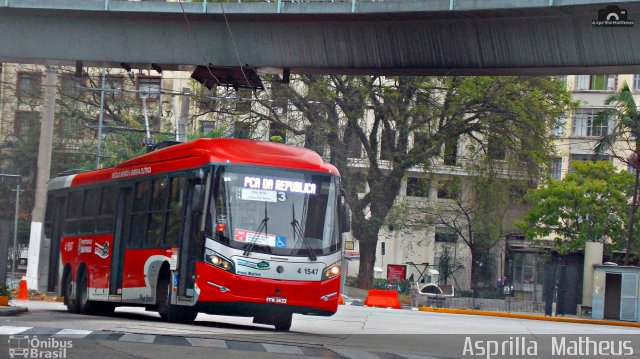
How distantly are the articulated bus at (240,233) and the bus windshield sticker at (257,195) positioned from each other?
2 centimetres

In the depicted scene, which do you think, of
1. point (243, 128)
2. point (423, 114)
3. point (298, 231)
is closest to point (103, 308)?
point (298, 231)

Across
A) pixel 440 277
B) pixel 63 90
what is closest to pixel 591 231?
pixel 440 277

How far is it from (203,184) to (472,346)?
16.5 feet

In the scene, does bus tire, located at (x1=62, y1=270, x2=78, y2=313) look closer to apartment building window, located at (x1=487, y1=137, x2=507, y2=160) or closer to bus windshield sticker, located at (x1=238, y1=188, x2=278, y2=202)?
bus windshield sticker, located at (x1=238, y1=188, x2=278, y2=202)

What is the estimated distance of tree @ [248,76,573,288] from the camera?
45344mm

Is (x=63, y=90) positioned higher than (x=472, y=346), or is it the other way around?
(x=63, y=90)

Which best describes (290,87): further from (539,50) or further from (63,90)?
(539,50)

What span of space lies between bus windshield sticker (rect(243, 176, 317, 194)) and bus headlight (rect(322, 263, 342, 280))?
1.29 meters

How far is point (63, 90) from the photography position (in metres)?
54.4

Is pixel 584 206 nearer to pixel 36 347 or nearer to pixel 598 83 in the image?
pixel 598 83

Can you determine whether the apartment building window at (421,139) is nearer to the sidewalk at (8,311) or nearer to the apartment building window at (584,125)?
the apartment building window at (584,125)

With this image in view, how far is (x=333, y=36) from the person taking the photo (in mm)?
21141

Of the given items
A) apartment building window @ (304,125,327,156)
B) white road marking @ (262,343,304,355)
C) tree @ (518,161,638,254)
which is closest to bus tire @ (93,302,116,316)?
white road marking @ (262,343,304,355)

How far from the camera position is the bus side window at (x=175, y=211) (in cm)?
1940
